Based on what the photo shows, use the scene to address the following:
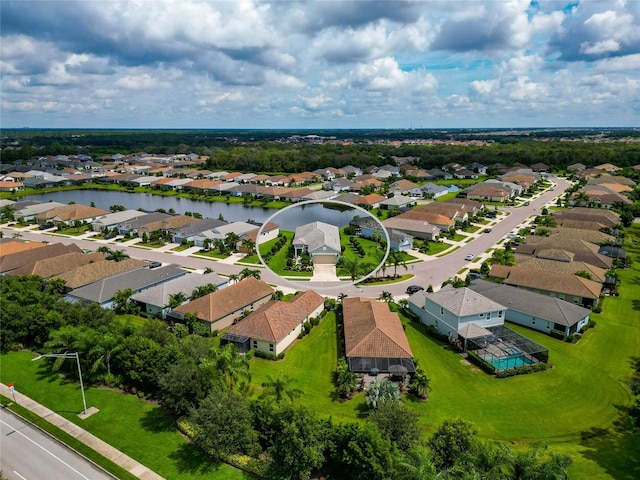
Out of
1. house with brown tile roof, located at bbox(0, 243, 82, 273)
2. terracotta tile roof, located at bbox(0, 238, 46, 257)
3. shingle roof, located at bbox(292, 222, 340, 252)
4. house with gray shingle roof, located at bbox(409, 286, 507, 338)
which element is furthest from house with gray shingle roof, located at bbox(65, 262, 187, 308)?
house with gray shingle roof, located at bbox(409, 286, 507, 338)

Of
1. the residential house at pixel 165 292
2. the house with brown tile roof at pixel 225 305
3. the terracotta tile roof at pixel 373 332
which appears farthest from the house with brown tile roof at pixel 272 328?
the residential house at pixel 165 292

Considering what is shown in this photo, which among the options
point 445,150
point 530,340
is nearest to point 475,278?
point 530,340

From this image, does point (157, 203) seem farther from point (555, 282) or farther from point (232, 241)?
point (555, 282)

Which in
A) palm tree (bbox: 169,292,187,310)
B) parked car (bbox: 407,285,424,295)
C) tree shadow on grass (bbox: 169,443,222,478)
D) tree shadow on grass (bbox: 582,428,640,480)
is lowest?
tree shadow on grass (bbox: 582,428,640,480)

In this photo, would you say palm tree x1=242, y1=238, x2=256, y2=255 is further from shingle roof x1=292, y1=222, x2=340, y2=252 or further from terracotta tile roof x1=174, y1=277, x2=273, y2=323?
shingle roof x1=292, y1=222, x2=340, y2=252

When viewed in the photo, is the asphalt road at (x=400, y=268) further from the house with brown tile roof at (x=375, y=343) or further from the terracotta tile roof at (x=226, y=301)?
the house with brown tile roof at (x=375, y=343)

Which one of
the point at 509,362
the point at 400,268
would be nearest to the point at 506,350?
the point at 509,362

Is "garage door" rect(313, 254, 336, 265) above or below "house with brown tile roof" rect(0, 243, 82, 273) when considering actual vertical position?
above

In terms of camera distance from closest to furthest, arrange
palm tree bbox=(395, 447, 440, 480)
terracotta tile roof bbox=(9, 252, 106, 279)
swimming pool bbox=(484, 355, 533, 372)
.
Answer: palm tree bbox=(395, 447, 440, 480), swimming pool bbox=(484, 355, 533, 372), terracotta tile roof bbox=(9, 252, 106, 279)
